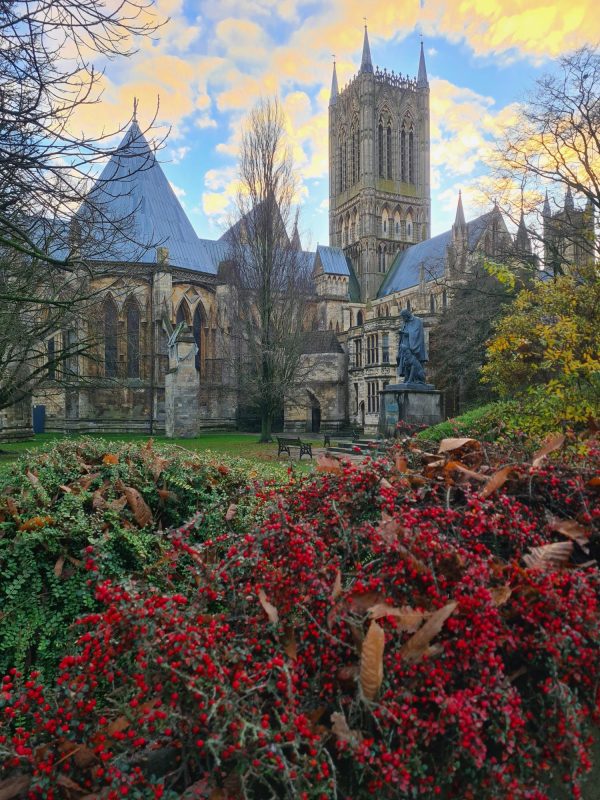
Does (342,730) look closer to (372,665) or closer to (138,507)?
(372,665)

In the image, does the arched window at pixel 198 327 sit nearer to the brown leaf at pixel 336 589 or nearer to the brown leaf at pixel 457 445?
the brown leaf at pixel 457 445

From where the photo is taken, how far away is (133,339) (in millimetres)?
34531

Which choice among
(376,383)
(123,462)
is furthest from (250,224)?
(123,462)

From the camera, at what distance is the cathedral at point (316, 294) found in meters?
29.5

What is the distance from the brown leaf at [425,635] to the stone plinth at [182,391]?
91.9 feet

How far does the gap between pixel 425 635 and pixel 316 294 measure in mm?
30779

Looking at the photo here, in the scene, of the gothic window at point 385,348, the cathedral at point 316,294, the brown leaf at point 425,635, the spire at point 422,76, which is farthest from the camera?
the spire at point 422,76

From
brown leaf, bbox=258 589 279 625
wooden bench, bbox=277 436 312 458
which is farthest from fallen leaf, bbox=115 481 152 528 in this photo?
wooden bench, bbox=277 436 312 458

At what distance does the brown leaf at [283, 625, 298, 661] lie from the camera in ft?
5.34

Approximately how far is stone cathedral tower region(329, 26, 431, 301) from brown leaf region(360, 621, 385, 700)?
62.4 meters

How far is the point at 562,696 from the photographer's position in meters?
1.44

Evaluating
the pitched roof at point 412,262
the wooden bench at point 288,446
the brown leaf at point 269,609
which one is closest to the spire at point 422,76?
Answer: the pitched roof at point 412,262

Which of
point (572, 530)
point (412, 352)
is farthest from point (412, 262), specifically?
point (572, 530)

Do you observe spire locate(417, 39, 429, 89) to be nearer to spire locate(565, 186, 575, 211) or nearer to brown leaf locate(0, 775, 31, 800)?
spire locate(565, 186, 575, 211)
